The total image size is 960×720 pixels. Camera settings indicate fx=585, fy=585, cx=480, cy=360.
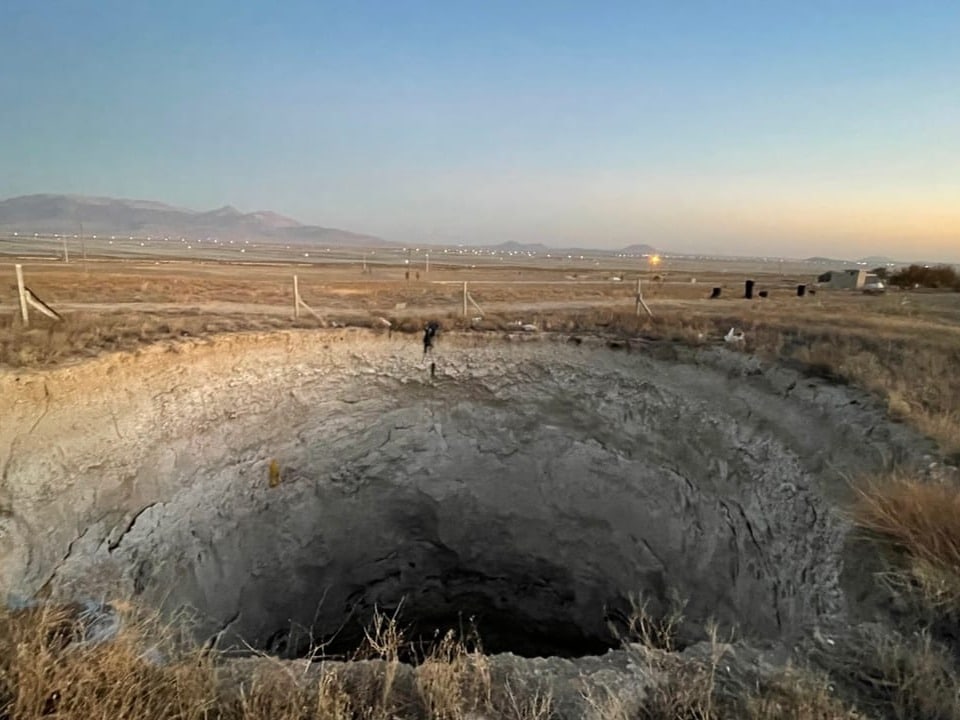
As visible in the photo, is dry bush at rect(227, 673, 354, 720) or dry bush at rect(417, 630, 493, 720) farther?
dry bush at rect(417, 630, 493, 720)

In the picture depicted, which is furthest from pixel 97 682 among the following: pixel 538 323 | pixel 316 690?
pixel 538 323

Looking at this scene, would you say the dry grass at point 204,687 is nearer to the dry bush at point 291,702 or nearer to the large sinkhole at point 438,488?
the dry bush at point 291,702

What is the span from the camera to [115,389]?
8.73 metres

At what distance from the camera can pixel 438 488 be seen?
40.8 feet

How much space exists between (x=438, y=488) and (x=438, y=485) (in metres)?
0.06

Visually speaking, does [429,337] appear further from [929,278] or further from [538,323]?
[929,278]

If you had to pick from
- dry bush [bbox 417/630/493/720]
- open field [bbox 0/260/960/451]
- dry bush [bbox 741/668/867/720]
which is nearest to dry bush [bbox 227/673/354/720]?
dry bush [bbox 417/630/493/720]

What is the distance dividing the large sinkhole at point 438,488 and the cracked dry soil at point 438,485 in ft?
0.13

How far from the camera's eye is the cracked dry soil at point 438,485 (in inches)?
288

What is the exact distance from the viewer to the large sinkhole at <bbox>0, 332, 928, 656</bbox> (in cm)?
743

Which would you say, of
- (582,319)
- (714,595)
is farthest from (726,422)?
(582,319)

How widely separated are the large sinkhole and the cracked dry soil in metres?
0.04

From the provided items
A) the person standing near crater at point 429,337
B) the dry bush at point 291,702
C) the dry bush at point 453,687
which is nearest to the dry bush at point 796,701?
the dry bush at point 453,687

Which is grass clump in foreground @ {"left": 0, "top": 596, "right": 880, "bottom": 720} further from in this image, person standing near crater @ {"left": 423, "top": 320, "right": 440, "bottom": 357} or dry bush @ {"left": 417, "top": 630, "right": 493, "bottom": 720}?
person standing near crater @ {"left": 423, "top": 320, "right": 440, "bottom": 357}
